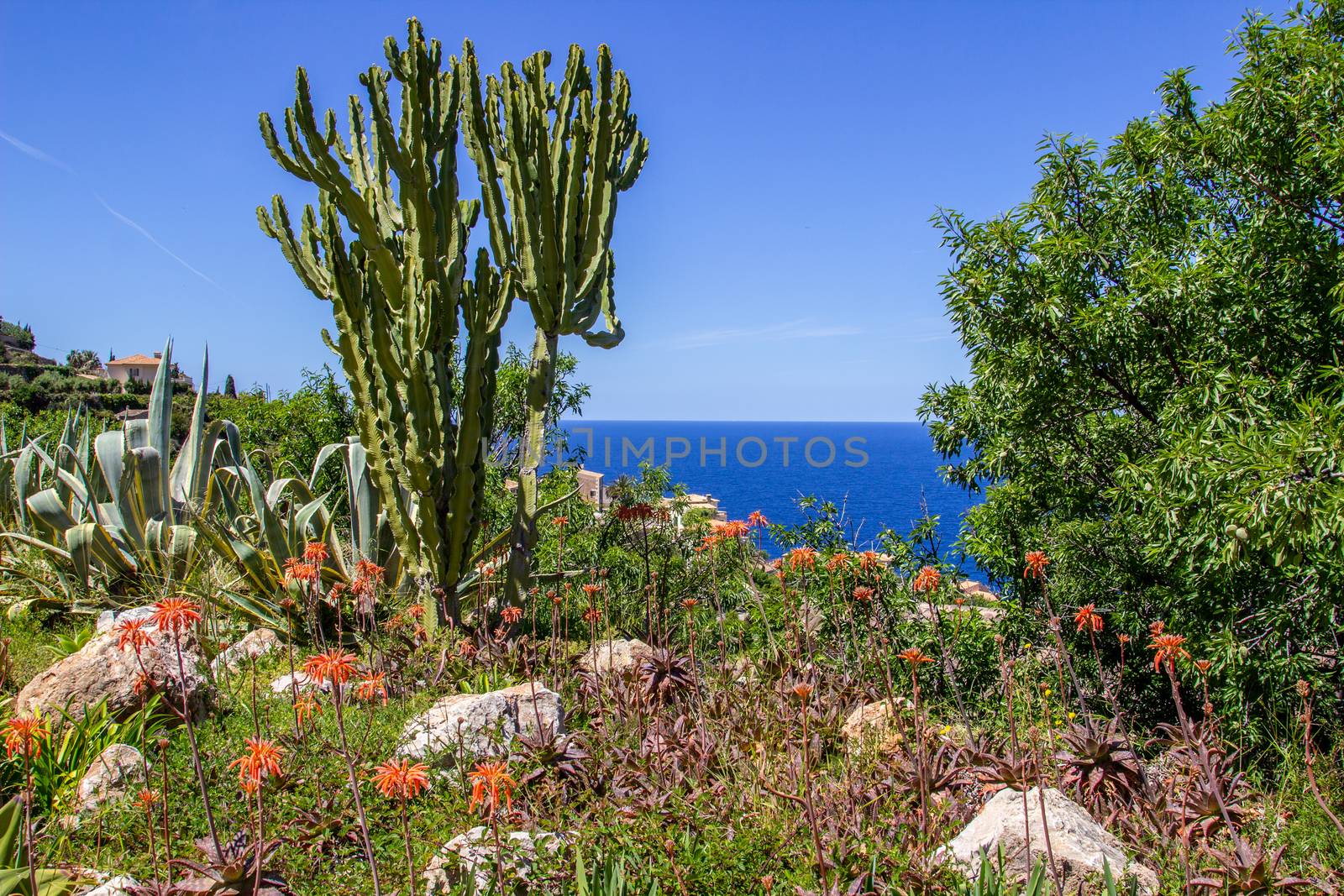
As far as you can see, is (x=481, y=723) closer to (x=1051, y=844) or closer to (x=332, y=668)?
(x=332, y=668)

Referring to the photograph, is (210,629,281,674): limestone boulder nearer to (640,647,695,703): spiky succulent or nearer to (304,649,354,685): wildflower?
(640,647,695,703): spiky succulent

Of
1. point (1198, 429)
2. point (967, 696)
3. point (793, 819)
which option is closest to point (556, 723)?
point (793, 819)

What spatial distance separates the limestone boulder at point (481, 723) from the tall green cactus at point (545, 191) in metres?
2.07

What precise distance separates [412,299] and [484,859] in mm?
3953

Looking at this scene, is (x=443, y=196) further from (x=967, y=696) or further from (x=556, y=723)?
(x=967, y=696)

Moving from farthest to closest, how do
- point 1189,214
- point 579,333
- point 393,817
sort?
1. point 579,333
2. point 1189,214
3. point 393,817

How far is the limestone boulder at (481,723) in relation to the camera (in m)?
3.02

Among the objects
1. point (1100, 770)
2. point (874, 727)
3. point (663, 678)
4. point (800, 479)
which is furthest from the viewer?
point (800, 479)

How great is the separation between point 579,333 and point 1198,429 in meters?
3.96

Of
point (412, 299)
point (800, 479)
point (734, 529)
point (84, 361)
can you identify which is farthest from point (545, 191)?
point (84, 361)

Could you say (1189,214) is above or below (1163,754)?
above

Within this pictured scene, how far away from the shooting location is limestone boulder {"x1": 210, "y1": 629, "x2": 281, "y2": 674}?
4672 millimetres

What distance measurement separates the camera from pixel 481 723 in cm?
328

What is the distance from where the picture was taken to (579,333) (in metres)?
5.93
